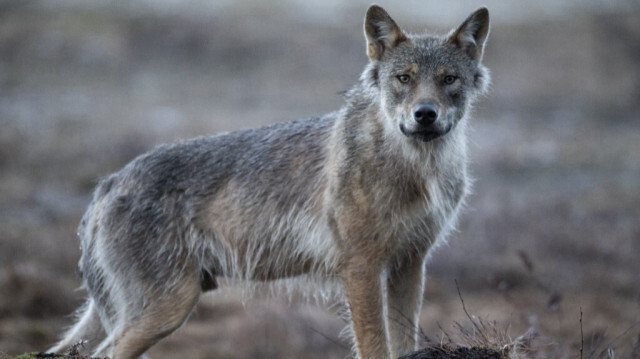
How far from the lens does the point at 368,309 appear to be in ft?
21.4

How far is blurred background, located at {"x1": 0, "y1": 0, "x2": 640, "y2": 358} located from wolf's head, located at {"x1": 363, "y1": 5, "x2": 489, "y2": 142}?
4.73ft

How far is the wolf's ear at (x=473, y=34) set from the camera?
22.3 feet

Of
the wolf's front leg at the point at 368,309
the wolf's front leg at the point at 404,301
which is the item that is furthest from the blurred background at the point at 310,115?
→ the wolf's front leg at the point at 368,309

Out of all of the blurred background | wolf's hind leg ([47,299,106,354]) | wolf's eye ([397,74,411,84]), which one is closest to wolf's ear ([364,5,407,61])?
wolf's eye ([397,74,411,84])

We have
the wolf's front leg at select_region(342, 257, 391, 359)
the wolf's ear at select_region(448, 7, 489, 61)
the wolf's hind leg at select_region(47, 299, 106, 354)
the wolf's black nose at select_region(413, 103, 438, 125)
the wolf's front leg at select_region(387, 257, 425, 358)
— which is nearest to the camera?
the wolf's black nose at select_region(413, 103, 438, 125)

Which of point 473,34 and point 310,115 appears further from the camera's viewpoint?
point 310,115

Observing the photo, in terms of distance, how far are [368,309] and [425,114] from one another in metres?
1.66

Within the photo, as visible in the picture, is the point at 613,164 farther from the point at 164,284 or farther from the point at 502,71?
the point at 164,284

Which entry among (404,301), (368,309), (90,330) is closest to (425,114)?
(368,309)

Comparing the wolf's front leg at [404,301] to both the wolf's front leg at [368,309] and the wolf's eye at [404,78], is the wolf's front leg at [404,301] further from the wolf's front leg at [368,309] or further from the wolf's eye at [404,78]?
the wolf's eye at [404,78]

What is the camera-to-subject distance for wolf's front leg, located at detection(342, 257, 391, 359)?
6.51 meters

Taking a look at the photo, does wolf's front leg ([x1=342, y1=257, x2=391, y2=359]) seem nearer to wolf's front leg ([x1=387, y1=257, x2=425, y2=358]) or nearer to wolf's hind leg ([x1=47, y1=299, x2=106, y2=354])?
wolf's front leg ([x1=387, y1=257, x2=425, y2=358])

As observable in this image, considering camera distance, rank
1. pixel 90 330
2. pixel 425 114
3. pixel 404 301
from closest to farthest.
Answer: pixel 425 114, pixel 404 301, pixel 90 330

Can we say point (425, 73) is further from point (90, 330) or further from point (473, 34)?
point (90, 330)
